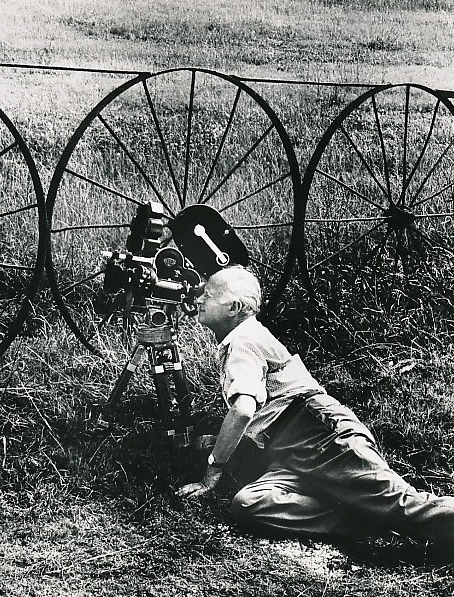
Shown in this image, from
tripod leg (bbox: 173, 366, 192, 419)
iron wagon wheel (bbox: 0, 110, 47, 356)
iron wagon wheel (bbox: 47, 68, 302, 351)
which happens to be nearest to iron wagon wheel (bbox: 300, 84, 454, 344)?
iron wagon wheel (bbox: 47, 68, 302, 351)

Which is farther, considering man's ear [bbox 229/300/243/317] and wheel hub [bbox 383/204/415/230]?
wheel hub [bbox 383/204/415/230]

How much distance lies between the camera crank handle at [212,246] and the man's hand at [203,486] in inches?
20.0

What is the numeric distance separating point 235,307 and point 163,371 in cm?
24

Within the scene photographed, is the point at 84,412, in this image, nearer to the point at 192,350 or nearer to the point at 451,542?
the point at 192,350

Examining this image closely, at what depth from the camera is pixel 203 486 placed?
1.99 metres

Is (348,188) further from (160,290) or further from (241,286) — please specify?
(160,290)

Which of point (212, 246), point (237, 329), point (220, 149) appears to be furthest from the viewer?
point (220, 149)

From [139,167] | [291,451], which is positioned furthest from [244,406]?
[139,167]

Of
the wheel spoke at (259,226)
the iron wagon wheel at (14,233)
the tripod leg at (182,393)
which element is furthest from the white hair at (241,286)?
the iron wagon wheel at (14,233)

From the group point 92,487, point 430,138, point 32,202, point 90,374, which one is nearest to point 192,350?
point 90,374

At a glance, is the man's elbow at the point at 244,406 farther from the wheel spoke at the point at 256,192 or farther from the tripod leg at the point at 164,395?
the wheel spoke at the point at 256,192

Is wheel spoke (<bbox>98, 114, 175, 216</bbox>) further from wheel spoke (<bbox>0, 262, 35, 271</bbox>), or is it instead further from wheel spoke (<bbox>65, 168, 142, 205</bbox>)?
wheel spoke (<bbox>0, 262, 35, 271</bbox>)

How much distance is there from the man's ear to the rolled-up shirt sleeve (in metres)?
0.07

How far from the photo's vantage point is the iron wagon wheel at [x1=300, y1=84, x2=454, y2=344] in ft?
8.05
